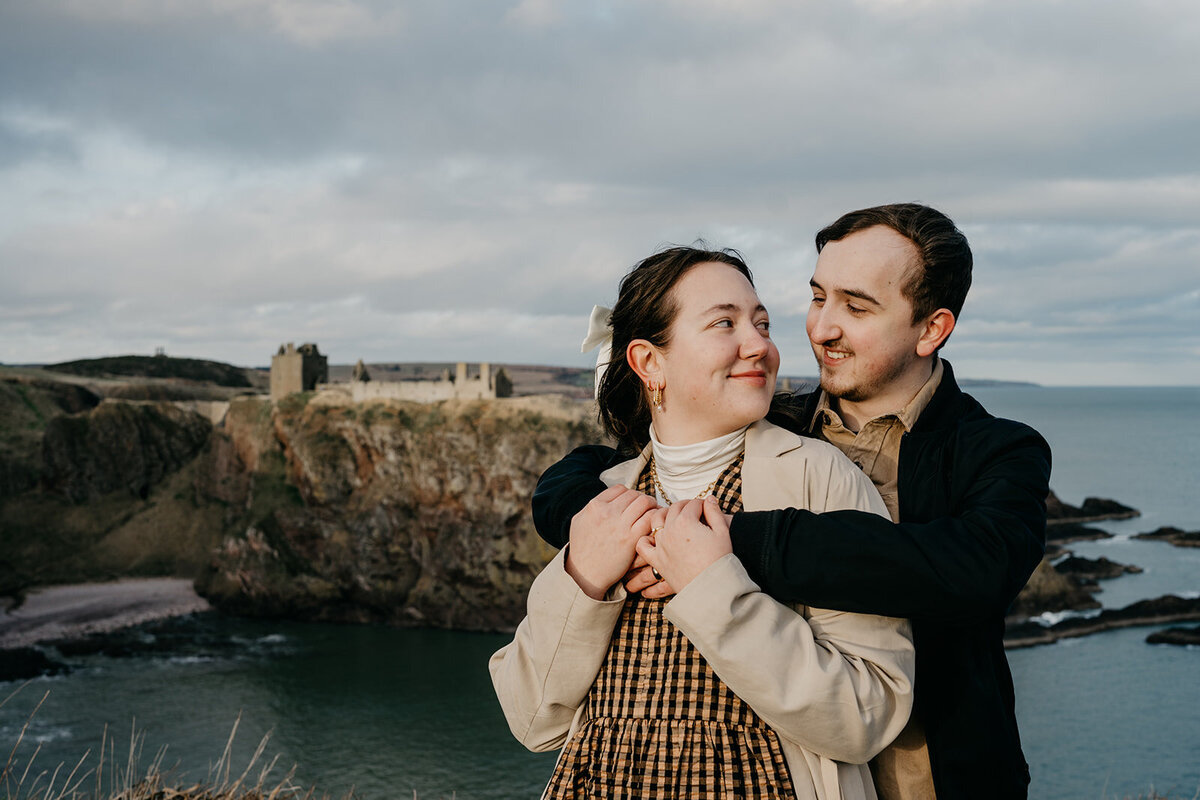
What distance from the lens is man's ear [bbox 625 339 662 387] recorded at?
10.4 ft

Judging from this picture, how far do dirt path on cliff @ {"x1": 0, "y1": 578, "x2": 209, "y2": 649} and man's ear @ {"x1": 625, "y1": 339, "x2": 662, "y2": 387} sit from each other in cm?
4902

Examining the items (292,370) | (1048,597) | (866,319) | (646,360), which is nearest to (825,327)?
(866,319)

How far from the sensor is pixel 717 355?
2959 millimetres

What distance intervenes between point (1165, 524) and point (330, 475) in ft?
208

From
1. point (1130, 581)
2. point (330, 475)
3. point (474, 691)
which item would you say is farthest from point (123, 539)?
point (1130, 581)

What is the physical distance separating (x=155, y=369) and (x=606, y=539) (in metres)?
95.1

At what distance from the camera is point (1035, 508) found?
9.00ft

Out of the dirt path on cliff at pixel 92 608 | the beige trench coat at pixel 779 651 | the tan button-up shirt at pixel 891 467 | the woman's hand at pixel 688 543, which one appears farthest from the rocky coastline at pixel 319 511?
the woman's hand at pixel 688 543

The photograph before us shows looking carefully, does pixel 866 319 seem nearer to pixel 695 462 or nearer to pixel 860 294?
pixel 860 294

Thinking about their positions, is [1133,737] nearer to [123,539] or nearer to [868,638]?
[868,638]

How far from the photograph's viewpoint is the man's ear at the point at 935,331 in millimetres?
3342

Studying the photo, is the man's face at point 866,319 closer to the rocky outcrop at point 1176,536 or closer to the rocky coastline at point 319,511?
the rocky coastline at point 319,511

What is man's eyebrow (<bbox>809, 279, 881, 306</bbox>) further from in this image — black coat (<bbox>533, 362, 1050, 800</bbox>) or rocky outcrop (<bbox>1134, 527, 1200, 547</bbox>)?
Answer: rocky outcrop (<bbox>1134, 527, 1200, 547</bbox>)

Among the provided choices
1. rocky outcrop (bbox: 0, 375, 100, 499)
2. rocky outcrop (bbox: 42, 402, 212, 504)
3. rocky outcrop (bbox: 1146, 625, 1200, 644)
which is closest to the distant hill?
rocky outcrop (bbox: 0, 375, 100, 499)
